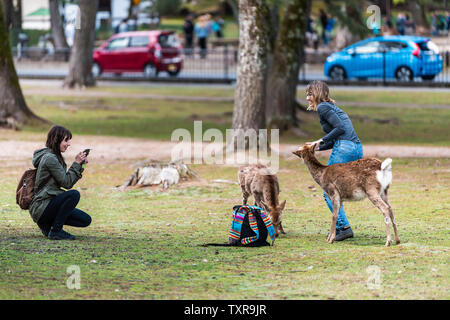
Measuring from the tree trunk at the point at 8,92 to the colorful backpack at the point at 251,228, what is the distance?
13.5 m

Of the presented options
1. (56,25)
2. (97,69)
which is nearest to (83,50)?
(97,69)

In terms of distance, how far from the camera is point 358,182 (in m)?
8.69

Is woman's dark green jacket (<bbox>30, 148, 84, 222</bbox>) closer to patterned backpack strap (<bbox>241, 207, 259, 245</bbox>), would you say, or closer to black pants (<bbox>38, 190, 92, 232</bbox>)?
black pants (<bbox>38, 190, 92, 232</bbox>)

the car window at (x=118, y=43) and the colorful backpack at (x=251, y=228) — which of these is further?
the car window at (x=118, y=43)

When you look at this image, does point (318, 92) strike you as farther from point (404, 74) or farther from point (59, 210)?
point (404, 74)

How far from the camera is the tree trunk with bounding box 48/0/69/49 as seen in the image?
4566 cm

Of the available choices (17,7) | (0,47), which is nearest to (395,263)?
(0,47)

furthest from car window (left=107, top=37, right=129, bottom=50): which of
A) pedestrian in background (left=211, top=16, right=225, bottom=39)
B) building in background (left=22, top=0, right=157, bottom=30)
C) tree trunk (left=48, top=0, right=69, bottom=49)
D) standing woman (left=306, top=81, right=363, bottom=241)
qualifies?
standing woman (left=306, top=81, right=363, bottom=241)

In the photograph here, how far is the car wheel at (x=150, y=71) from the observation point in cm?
3628

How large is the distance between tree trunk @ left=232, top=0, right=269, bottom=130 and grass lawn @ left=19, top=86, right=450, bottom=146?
271cm

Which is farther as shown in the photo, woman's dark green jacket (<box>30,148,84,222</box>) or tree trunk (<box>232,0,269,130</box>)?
tree trunk (<box>232,0,269,130</box>)

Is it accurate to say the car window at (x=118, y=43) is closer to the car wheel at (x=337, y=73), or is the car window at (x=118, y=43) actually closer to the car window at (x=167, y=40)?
the car window at (x=167, y=40)

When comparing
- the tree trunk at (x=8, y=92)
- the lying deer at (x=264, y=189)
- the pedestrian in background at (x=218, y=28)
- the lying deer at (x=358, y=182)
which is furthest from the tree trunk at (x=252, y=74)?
the pedestrian in background at (x=218, y=28)

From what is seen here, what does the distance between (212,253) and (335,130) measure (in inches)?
71.6
